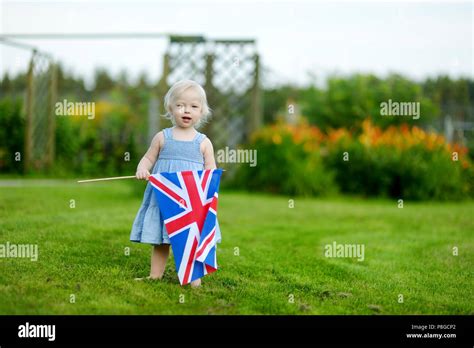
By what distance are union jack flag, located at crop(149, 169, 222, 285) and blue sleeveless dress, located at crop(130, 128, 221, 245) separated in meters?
0.11

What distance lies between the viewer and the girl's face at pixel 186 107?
385cm

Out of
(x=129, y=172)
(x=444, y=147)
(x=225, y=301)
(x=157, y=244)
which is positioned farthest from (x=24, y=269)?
(x=444, y=147)

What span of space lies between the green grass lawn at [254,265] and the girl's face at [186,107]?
1.09m

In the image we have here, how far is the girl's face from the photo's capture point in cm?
385

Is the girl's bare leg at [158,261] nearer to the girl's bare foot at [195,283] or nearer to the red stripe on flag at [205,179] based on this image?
the girl's bare foot at [195,283]

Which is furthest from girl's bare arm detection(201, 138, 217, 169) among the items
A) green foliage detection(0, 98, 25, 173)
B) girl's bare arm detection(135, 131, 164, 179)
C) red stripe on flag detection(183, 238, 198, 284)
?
green foliage detection(0, 98, 25, 173)

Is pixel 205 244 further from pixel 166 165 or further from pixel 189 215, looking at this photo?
pixel 166 165

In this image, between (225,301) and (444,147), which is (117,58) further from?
(225,301)

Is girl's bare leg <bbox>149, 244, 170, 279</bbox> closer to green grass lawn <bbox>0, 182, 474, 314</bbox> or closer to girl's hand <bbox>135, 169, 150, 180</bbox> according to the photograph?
green grass lawn <bbox>0, 182, 474, 314</bbox>

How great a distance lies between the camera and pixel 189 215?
3.76m

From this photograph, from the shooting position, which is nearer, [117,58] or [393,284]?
[393,284]

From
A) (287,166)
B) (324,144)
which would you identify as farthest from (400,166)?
(287,166)
